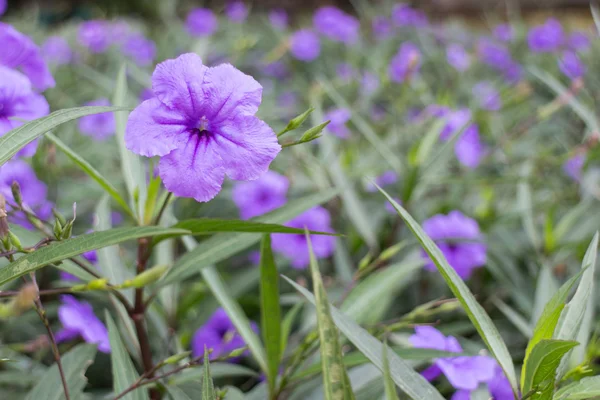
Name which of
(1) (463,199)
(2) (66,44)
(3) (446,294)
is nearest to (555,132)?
(1) (463,199)

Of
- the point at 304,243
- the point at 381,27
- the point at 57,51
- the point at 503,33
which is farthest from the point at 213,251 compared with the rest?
Answer: the point at 503,33

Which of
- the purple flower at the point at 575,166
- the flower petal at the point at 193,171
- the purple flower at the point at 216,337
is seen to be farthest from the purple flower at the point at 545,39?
the flower petal at the point at 193,171

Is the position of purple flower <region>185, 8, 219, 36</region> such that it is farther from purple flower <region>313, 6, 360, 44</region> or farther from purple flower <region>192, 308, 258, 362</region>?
purple flower <region>192, 308, 258, 362</region>

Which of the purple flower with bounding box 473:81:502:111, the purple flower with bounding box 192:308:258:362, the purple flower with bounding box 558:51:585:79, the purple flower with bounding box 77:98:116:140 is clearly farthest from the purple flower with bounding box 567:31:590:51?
the purple flower with bounding box 192:308:258:362

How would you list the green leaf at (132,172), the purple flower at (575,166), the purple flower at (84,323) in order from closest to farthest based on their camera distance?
the green leaf at (132,172) < the purple flower at (84,323) < the purple flower at (575,166)

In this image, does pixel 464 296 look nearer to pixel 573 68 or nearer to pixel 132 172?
pixel 132 172

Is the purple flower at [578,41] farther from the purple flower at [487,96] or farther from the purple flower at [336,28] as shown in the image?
the purple flower at [336,28]
